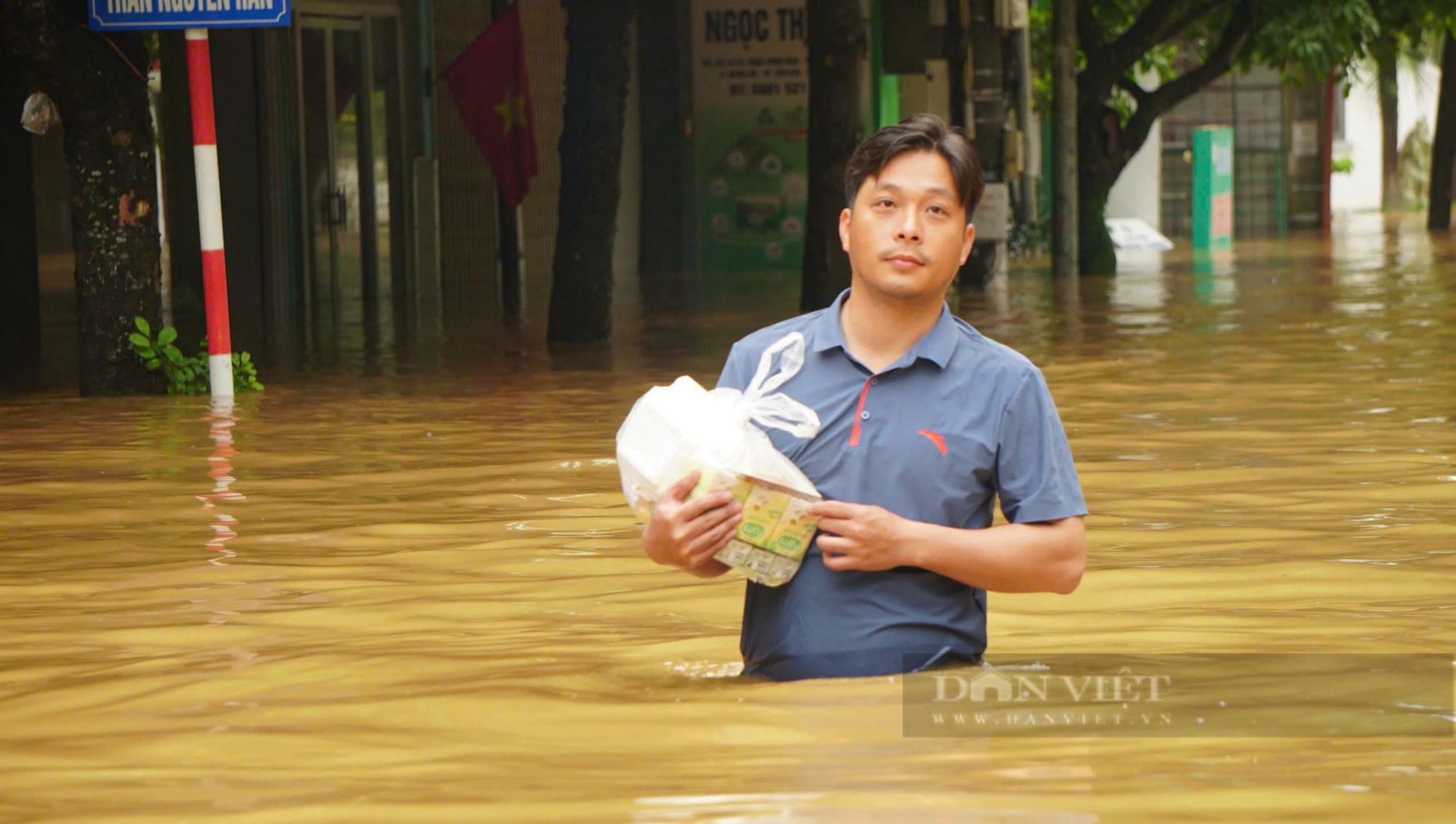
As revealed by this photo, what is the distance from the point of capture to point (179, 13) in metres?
10.2

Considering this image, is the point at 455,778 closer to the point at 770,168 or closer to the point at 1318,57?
the point at 1318,57

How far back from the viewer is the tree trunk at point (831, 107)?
15.5 metres

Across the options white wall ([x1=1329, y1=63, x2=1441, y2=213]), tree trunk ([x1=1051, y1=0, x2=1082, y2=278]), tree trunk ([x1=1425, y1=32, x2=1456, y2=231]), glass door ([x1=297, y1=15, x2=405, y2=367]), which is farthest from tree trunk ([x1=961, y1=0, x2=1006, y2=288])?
white wall ([x1=1329, y1=63, x2=1441, y2=213])

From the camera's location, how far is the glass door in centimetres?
1984

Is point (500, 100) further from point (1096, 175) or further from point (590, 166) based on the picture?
point (1096, 175)

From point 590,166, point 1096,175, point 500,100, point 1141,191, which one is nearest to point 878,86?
point 1096,175

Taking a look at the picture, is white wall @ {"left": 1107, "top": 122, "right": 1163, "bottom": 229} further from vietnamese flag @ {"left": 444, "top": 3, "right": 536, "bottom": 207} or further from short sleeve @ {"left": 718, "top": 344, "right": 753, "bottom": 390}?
short sleeve @ {"left": 718, "top": 344, "right": 753, "bottom": 390}

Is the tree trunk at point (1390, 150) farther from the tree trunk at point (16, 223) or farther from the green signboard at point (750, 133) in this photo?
the tree trunk at point (16, 223)

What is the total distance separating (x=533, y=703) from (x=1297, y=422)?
570 cm

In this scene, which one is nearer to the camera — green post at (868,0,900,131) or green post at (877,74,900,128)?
green post at (868,0,900,131)

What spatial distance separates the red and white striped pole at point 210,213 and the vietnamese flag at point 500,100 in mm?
6723

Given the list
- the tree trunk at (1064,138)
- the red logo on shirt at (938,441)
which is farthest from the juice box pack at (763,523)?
the tree trunk at (1064,138)

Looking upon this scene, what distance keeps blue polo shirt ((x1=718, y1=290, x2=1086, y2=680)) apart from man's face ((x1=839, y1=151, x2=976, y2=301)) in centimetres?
11

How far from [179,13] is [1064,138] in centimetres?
1346
